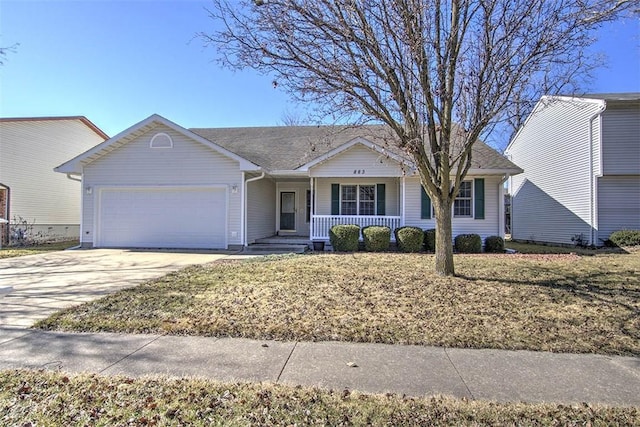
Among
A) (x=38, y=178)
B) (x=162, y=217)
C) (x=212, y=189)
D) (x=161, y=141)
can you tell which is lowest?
(x=162, y=217)

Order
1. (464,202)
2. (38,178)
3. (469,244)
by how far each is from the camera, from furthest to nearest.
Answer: (38,178), (464,202), (469,244)

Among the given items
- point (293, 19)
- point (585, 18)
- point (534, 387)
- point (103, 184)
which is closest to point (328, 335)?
point (534, 387)

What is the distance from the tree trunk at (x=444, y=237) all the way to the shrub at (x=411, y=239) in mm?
5232

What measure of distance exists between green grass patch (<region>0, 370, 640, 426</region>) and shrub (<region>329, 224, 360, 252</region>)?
394 inches

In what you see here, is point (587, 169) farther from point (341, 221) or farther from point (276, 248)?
point (276, 248)

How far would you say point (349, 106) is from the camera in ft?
24.2

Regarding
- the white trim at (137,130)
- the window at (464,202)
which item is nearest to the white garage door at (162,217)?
the white trim at (137,130)

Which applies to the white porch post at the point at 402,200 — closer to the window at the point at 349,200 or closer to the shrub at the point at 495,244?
the window at the point at 349,200

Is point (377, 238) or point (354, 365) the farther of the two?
point (377, 238)

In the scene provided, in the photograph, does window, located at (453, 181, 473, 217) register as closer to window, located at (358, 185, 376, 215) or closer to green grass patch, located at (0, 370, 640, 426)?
window, located at (358, 185, 376, 215)

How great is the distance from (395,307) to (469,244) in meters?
8.52

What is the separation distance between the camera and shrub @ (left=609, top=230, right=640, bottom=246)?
43.8ft

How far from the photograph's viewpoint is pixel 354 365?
3803 mm

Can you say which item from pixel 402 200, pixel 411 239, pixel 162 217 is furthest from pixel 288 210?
pixel 411 239
